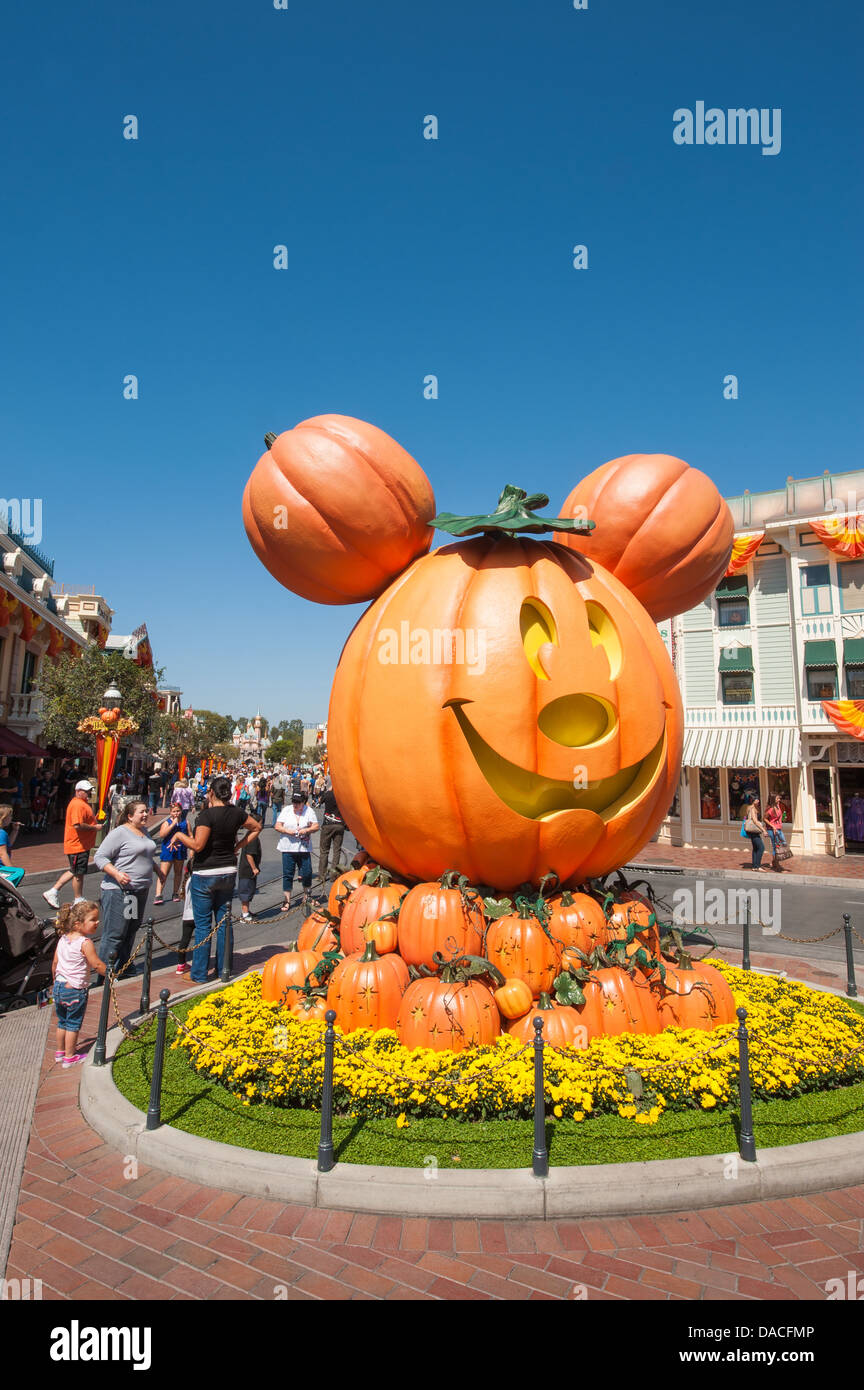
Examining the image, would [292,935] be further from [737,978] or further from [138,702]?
[138,702]

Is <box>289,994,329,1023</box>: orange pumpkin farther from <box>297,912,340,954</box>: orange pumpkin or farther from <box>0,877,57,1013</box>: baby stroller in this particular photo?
<box>0,877,57,1013</box>: baby stroller

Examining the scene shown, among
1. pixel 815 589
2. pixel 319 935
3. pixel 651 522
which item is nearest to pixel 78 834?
pixel 319 935

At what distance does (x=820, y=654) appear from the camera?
71.2ft

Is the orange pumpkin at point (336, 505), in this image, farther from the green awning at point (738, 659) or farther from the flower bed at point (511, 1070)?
the green awning at point (738, 659)

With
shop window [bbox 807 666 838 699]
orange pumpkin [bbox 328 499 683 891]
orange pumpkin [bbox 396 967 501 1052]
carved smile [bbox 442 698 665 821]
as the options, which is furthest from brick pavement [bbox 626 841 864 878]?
orange pumpkin [bbox 396 967 501 1052]

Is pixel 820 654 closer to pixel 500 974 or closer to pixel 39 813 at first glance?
pixel 500 974

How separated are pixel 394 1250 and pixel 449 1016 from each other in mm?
1560

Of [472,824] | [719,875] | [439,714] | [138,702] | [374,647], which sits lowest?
[719,875]

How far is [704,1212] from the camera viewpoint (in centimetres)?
370

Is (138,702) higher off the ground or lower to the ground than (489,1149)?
higher

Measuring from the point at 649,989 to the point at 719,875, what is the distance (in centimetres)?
1350

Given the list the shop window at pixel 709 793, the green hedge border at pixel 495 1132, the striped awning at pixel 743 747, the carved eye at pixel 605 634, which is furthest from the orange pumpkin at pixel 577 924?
the shop window at pixel 709 793

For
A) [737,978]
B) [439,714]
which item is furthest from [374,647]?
[737,978]
